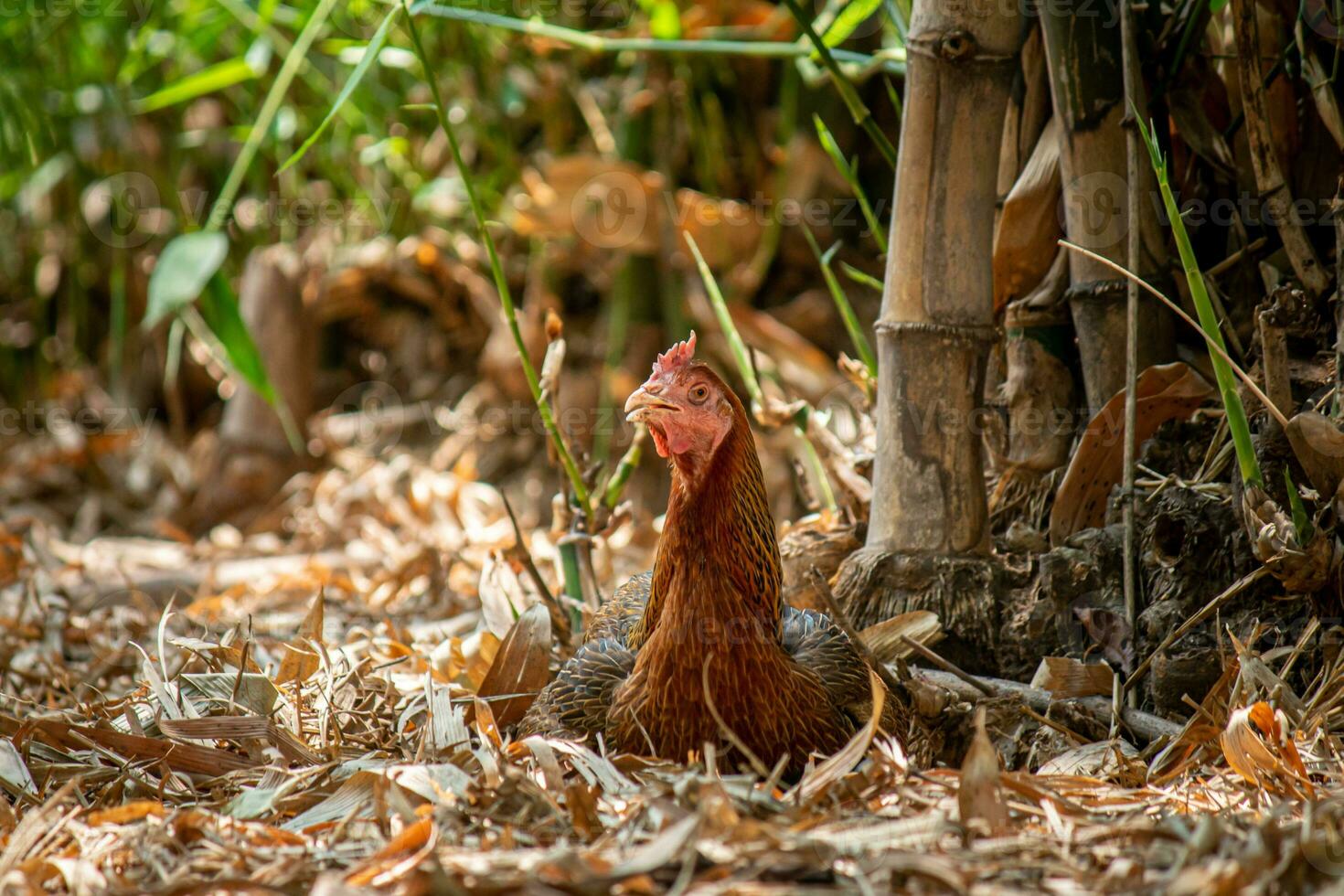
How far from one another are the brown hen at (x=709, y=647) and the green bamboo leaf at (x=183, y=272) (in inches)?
67.4

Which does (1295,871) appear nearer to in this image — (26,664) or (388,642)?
(388,642)

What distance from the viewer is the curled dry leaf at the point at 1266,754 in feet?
4.34

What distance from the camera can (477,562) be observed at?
3045mm

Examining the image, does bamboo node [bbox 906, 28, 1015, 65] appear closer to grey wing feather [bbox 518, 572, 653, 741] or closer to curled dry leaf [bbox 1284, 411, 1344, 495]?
curled dry leaf [bbox 1284, 411, 1344, 495]

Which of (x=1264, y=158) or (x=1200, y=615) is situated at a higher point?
(x=1264, y=158)

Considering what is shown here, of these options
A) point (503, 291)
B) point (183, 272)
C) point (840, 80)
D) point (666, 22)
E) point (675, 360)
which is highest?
point (666, 22)

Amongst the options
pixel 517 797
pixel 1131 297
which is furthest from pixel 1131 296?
pixel 517 797

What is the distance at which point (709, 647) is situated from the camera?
5.11ft

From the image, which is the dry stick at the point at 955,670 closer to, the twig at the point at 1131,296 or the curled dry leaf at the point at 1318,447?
the twig at the point at 1131,296

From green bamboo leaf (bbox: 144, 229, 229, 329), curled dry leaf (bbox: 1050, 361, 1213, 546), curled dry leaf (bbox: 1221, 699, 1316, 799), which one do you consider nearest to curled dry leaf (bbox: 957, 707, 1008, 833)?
curled dry leaf (bbox: 1221, 699, 1316, 799)

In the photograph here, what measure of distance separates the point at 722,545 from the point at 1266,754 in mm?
696

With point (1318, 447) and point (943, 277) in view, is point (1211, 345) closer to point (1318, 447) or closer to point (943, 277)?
point (1318, 447)

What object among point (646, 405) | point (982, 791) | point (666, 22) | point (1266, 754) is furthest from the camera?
point (666, 22)

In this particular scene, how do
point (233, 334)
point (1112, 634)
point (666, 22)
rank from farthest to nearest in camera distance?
point (666, 22), point (233, 334), point (1112, 634)
